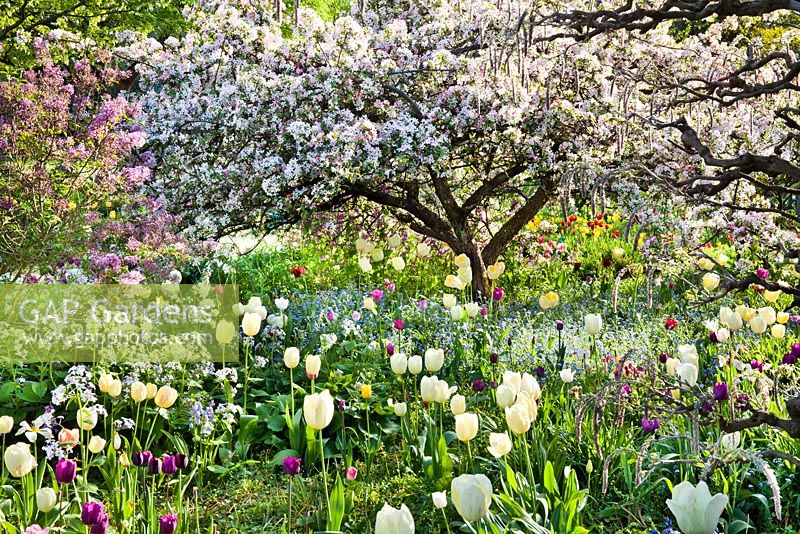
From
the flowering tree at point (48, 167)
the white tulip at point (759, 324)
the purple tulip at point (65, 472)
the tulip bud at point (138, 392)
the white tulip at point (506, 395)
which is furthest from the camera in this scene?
the flowering tree at point (48, 167)

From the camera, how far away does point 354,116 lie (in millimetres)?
5500

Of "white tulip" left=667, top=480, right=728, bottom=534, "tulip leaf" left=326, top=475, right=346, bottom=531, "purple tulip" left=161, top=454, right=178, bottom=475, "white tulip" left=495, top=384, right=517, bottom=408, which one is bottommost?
"tulip leaf" left=326, top=475, right=346, bottom=531

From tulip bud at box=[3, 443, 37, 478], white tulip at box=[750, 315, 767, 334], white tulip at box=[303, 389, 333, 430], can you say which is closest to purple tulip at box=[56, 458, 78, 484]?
tulip bud at box=[3, 443, 37, 478]

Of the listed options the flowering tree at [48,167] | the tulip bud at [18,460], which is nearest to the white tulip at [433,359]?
the tulip bud at [18,460]

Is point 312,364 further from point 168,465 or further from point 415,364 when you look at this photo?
point 168,465

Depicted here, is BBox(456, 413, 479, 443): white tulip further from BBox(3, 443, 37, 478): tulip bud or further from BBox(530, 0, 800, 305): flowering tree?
BBox(3, 443, 37, 478): tulip bud

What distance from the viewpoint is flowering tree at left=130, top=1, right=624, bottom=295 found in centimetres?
542

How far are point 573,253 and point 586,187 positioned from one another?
18.4ft

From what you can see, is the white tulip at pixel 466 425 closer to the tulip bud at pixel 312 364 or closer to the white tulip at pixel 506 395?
the white tulip at pixel 506 395

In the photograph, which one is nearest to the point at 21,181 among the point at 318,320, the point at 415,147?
the point at 318,320

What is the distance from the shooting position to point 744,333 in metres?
5.09

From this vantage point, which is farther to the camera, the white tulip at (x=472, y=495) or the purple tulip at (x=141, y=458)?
the purple tulip at (x=141, y=458)

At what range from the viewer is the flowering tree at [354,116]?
5.42 m

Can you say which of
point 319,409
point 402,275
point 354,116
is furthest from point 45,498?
point 402,275
